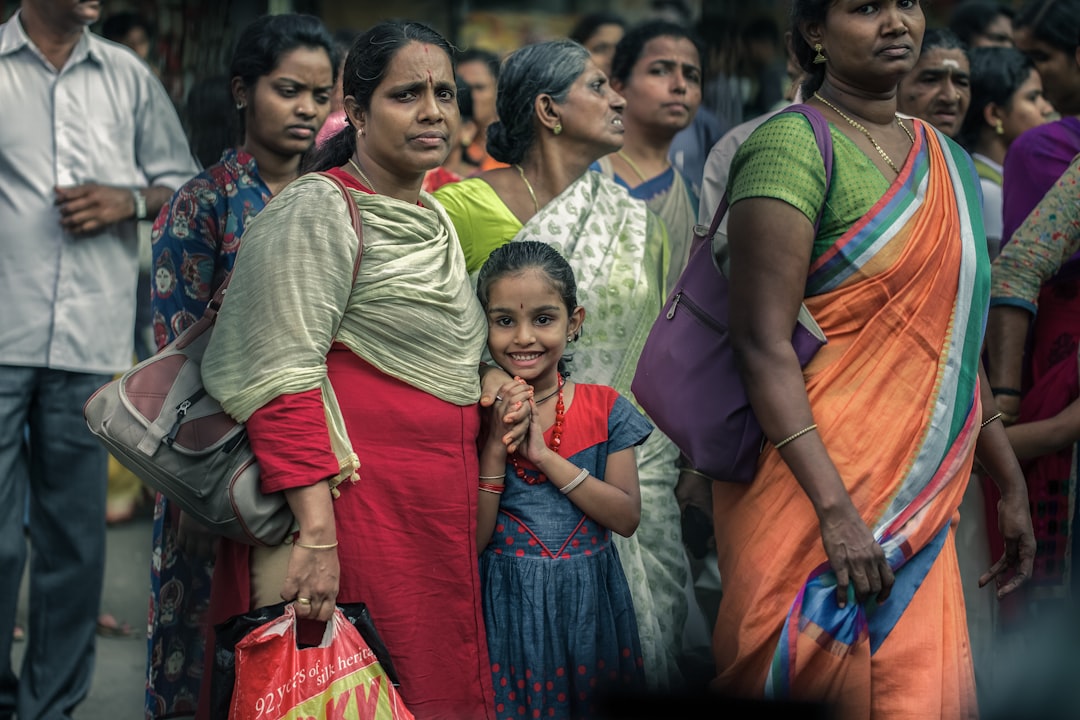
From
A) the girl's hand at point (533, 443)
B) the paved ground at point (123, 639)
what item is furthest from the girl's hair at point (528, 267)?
the paved ground at point (123, 639)

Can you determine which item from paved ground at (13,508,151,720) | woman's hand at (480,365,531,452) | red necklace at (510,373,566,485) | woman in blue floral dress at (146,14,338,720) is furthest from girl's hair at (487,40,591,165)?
paved ground at (13,508,151,720)

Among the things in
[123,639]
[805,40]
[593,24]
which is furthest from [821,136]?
[593,24]

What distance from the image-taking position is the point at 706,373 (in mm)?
3031

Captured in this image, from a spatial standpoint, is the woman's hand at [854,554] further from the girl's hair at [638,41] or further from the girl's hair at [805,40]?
the girl's hair at [638,41]

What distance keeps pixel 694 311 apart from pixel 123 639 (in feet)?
10.7

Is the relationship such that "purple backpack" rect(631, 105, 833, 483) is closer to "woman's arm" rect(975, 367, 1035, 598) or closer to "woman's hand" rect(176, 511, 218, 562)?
"woman's arm" rect(975, 367, 1035, 598)

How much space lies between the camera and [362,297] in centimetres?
301

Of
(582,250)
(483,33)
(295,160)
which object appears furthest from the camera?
(483,33)

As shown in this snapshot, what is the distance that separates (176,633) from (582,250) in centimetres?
158

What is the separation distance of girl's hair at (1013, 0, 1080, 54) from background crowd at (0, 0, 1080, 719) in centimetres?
1

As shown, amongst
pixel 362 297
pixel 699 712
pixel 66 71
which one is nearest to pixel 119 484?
pixel 66 71

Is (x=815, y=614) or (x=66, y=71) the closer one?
(x=815, y=614)

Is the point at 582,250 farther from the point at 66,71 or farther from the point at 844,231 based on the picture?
the point at 66,71

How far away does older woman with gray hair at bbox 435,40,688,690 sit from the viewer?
3.87 metres
